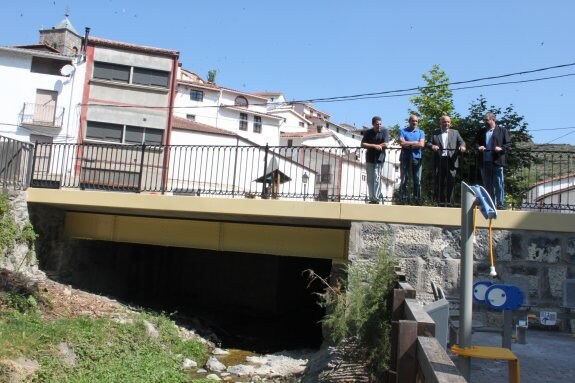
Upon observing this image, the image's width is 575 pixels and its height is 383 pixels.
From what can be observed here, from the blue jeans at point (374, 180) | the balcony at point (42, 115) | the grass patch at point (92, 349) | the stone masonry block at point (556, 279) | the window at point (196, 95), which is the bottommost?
the grass patch at point (92, 349)

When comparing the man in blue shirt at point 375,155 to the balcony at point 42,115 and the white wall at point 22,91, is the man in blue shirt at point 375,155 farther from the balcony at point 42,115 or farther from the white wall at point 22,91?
the balcony at point 42,115

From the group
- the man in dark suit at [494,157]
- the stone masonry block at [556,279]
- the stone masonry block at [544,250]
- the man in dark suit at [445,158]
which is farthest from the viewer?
the man in dark suit at [445,158]

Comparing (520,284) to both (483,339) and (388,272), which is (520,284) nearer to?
(483,339)

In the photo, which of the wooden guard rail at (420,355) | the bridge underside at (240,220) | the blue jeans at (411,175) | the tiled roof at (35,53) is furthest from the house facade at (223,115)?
the wooden guard rail at (420,355)

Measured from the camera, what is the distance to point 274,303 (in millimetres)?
18719

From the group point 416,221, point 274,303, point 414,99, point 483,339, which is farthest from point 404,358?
point 414,99

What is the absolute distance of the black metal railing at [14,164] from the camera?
11250 millimetres

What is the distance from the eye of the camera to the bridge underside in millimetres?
8203

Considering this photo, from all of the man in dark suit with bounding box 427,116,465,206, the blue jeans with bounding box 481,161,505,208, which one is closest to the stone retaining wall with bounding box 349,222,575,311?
the blue jeans with bounding box 481,161,505,208

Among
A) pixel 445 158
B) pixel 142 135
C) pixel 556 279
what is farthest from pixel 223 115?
pixel 556 279

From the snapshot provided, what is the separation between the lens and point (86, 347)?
27.1 ft

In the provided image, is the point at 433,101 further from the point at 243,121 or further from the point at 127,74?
the point at 243,121

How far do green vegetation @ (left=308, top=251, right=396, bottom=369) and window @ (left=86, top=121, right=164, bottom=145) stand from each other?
78.0ft

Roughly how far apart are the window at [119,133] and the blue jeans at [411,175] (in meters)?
22.3
